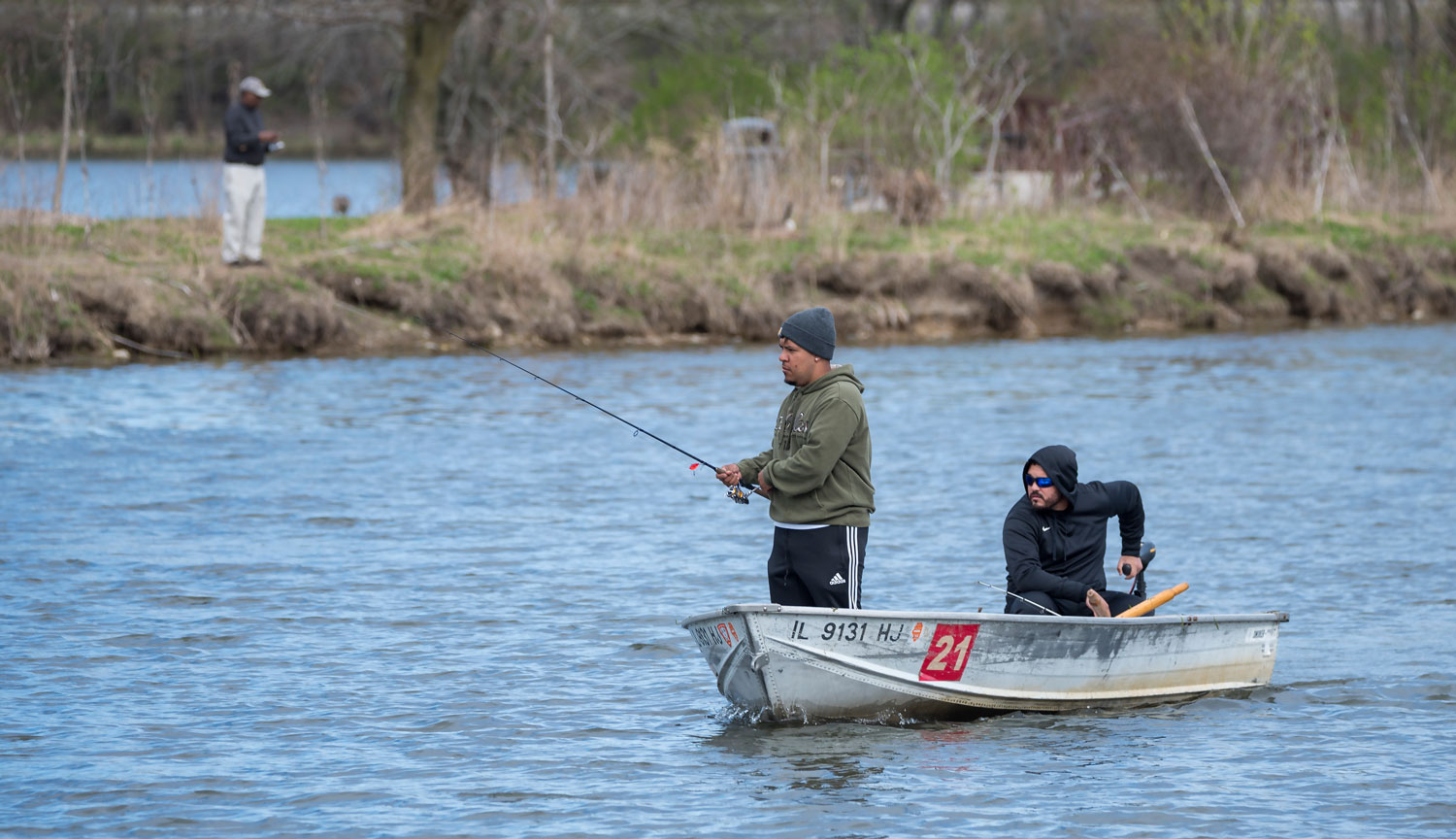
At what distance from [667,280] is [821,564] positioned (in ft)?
55.2

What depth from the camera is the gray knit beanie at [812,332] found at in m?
7.84

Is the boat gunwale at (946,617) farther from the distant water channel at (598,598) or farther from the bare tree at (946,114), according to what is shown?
the bare tree at (946,114)

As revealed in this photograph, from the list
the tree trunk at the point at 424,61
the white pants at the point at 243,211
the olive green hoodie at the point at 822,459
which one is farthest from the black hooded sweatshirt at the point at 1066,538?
the tree trunk at the point at 424,61

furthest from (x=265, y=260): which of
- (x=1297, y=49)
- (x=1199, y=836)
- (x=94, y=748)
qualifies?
(x=1297, y=49)

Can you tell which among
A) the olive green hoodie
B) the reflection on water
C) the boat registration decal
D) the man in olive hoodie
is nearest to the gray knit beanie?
the man in olive hoodie

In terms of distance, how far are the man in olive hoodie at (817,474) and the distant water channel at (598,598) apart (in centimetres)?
78

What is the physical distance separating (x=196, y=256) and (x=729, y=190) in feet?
26.6

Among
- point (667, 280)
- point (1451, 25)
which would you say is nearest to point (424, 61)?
point (667, 280)

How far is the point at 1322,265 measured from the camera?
93.6 feet

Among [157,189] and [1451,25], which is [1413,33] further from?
[157,189]

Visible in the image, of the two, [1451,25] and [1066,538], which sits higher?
[1451,25]

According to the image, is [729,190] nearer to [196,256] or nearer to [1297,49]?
[196,256]

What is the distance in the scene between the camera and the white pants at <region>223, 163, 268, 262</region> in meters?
20.6

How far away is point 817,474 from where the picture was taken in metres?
7.76
